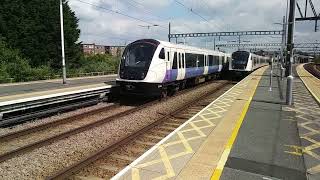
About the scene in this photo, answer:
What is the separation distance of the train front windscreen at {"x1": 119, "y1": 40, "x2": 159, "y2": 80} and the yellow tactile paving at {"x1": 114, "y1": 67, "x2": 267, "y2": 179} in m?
4.99

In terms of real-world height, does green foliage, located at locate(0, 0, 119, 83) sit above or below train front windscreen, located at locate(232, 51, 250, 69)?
above

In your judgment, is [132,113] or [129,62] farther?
[129,62]

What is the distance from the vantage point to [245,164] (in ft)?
23.1

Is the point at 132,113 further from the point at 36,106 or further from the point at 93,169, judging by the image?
the point at 93,169

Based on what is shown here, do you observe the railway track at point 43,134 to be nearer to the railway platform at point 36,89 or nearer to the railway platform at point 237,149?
the railway platform at point 237,149

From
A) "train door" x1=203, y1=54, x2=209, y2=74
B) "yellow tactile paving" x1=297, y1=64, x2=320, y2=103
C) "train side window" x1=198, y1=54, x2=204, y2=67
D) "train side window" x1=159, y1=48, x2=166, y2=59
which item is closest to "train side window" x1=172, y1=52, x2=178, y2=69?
"train side window" x1=159, y1=48, x2=166, y2=59

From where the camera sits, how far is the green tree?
47.8 metres

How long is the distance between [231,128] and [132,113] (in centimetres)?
493

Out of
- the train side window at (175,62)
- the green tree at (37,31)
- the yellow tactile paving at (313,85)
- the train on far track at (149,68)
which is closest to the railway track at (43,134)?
the train on far track at (149,68)

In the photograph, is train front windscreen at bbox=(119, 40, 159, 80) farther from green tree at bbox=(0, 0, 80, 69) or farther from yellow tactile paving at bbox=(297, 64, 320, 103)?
green tree at bbox=(0, 0, 80, 69)

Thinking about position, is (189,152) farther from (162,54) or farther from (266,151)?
(162,54)

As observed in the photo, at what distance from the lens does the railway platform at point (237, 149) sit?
21.5 feet

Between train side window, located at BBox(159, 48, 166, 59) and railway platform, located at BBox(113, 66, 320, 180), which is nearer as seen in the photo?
railway platform, located at BBox(113, 66, 320, 180)

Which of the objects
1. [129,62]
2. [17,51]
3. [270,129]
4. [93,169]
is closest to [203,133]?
[270,129]
